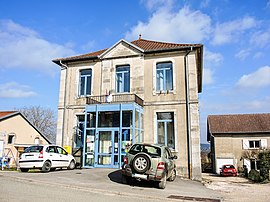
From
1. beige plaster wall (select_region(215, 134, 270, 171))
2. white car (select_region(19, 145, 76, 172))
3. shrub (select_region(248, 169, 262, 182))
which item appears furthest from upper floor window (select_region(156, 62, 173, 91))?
beige plaster wall (select_region(215, 134, 270, 171))

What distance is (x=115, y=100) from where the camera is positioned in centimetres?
1655

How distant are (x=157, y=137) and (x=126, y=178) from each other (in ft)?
19.3

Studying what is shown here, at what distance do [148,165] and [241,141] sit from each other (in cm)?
2633

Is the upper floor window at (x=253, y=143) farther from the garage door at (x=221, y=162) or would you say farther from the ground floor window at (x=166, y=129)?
the ground floor window at (x=166, y=129)

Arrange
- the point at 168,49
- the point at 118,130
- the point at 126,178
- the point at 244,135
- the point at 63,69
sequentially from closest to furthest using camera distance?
the point at 126,178, the point at 118,130, the point at 168,49, the point at 63,69, the point at 244,135

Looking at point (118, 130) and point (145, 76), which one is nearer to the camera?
point (118, 130)

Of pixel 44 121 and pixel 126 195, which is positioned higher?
pixel 44 121

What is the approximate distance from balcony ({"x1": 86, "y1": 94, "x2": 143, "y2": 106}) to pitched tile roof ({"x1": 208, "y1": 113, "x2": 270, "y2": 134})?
68.1ft

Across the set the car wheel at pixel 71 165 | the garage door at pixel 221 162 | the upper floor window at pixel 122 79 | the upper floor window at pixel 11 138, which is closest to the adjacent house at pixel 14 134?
the upper floor window at pixel 11 138

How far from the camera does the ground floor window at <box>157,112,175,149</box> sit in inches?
620

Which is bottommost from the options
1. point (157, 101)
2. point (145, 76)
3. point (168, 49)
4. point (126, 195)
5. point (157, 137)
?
point (126, 195)

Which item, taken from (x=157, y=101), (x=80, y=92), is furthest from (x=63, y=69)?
(x=157, y=101)

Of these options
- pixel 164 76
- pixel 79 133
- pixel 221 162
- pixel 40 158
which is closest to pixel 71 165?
pixel 40 158

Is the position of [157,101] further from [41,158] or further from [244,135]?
[244,135]
